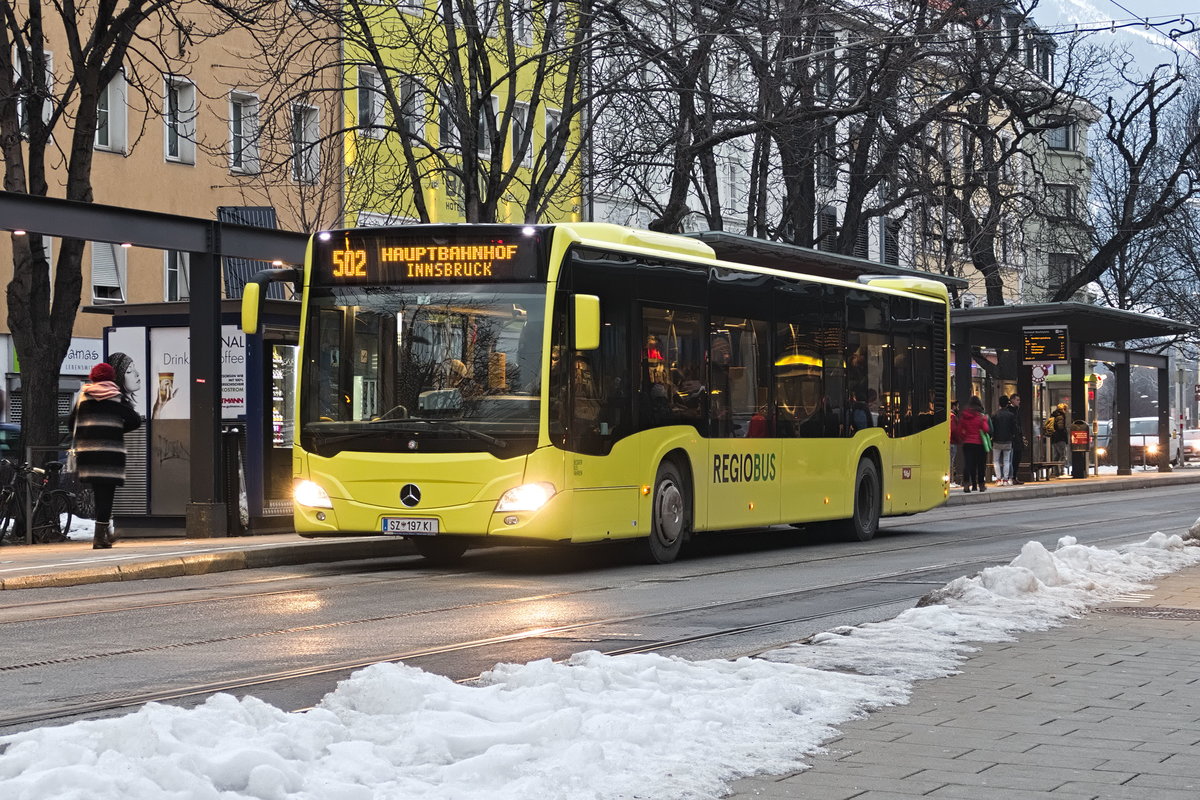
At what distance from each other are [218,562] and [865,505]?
8.07 meters

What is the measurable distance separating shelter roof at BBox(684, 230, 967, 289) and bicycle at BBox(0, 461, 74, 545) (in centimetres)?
794

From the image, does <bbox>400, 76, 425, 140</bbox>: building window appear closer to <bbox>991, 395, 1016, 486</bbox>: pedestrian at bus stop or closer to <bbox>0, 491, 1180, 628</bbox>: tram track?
<bbox>0, 491, 1180, 628</bbox>: tram track

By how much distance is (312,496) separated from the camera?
16047mm

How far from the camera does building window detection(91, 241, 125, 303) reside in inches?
1478

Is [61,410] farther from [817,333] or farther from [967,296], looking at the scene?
[967,296]

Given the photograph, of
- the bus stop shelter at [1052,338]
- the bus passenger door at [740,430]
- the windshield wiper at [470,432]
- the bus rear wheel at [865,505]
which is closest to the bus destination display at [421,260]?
the windshield wiper at [470,432]

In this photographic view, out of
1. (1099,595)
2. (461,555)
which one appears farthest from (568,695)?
(461,555)

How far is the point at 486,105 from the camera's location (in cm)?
2562

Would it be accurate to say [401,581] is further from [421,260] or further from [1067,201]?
[1067,201]

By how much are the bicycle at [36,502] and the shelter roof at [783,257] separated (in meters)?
7.94

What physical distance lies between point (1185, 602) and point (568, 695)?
620cm

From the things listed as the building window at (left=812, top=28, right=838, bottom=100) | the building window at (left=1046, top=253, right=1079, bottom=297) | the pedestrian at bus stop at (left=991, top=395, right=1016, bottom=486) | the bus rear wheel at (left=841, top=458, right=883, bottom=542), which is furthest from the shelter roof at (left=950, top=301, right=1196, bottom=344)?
the bus rear wheel at (left=841, top=458, right=883, bottom=542)

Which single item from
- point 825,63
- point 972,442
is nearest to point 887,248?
point 972,442

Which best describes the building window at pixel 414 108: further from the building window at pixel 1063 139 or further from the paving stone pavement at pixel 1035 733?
the building window at pixel 1063 139
